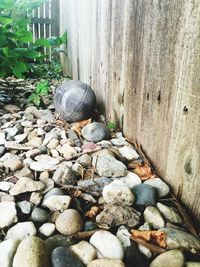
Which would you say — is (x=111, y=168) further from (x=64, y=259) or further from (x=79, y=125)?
(x=79, y=125)

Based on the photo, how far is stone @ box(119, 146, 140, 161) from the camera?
1769 mm

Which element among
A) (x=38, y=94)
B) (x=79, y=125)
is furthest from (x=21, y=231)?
(x=38, y=94)

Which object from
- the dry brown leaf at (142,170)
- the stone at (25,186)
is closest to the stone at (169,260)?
the dry brown leaf at (142,170)

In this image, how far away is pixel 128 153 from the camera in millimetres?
1795

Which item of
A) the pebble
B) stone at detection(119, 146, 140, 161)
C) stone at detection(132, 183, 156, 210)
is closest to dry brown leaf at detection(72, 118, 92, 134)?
the pebble

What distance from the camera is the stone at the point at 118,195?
133 centimetres

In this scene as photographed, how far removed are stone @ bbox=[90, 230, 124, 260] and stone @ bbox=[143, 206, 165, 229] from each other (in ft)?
0.62

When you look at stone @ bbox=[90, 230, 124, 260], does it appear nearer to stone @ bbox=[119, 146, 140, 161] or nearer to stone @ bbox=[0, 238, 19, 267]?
stone @ bbox=[0, 238, 19, 267]

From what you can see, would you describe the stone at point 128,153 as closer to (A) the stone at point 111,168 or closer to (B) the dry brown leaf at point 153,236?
(A) the stone at point 111,168

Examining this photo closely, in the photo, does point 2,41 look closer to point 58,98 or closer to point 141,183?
point 58,98

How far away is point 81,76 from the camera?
3488 mm

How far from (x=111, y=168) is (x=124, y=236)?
0.48 meters

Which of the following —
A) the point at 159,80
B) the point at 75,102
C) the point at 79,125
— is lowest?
the point at 79,125

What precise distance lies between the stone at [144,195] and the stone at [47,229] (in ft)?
1.22
